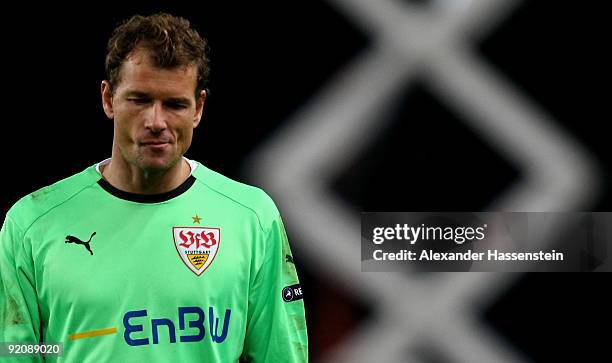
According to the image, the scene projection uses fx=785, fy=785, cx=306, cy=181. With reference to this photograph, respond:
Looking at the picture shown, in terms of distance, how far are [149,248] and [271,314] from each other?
0.26 m

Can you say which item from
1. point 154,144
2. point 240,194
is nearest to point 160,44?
point 154,144

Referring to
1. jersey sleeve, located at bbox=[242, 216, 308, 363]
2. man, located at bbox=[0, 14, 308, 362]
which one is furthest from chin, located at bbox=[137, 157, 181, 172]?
jersey sleeve, located at bbox=[242, 216, 308, 363]

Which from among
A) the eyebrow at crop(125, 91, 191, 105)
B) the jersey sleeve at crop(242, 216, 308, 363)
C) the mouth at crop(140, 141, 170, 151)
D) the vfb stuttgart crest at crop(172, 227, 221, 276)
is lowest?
the jersey sleeve at crop(242, 216, 308, 363)

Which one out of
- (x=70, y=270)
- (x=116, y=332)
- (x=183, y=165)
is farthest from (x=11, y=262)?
(x=183, y=165)

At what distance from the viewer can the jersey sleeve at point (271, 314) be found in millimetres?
1463

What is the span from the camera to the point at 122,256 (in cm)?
139

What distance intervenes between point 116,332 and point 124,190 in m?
0.26

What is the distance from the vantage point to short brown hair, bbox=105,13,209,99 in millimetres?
1354

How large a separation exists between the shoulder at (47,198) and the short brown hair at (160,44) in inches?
7.3

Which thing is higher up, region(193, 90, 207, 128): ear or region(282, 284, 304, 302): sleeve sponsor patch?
region(193, 90, 207, 128): ear

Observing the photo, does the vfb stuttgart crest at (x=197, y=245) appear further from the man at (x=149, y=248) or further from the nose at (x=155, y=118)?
the nose at (x=155, y=118)

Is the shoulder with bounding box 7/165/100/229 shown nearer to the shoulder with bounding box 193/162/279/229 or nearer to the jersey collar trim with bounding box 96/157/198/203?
the jersey collar trim with bounding box 96/157/198/203

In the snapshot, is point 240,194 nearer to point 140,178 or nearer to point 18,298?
point 140,178

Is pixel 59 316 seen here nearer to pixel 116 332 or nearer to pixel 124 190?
pixel 116 332
